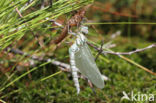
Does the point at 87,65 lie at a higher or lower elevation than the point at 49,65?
higher

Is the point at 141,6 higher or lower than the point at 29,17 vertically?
lower

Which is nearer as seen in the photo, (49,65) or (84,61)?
(84,61)

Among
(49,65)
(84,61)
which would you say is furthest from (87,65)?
(49,65)

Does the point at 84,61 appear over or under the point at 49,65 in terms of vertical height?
over

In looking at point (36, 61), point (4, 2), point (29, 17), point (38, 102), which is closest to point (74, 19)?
point (29, 17)

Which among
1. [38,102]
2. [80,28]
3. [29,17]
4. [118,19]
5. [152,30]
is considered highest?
[29,17]

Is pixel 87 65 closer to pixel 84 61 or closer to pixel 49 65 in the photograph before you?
pixel 84 61

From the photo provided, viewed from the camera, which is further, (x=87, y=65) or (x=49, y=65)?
(x=49, y=65)

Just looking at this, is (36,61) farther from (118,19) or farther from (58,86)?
(118,19)
